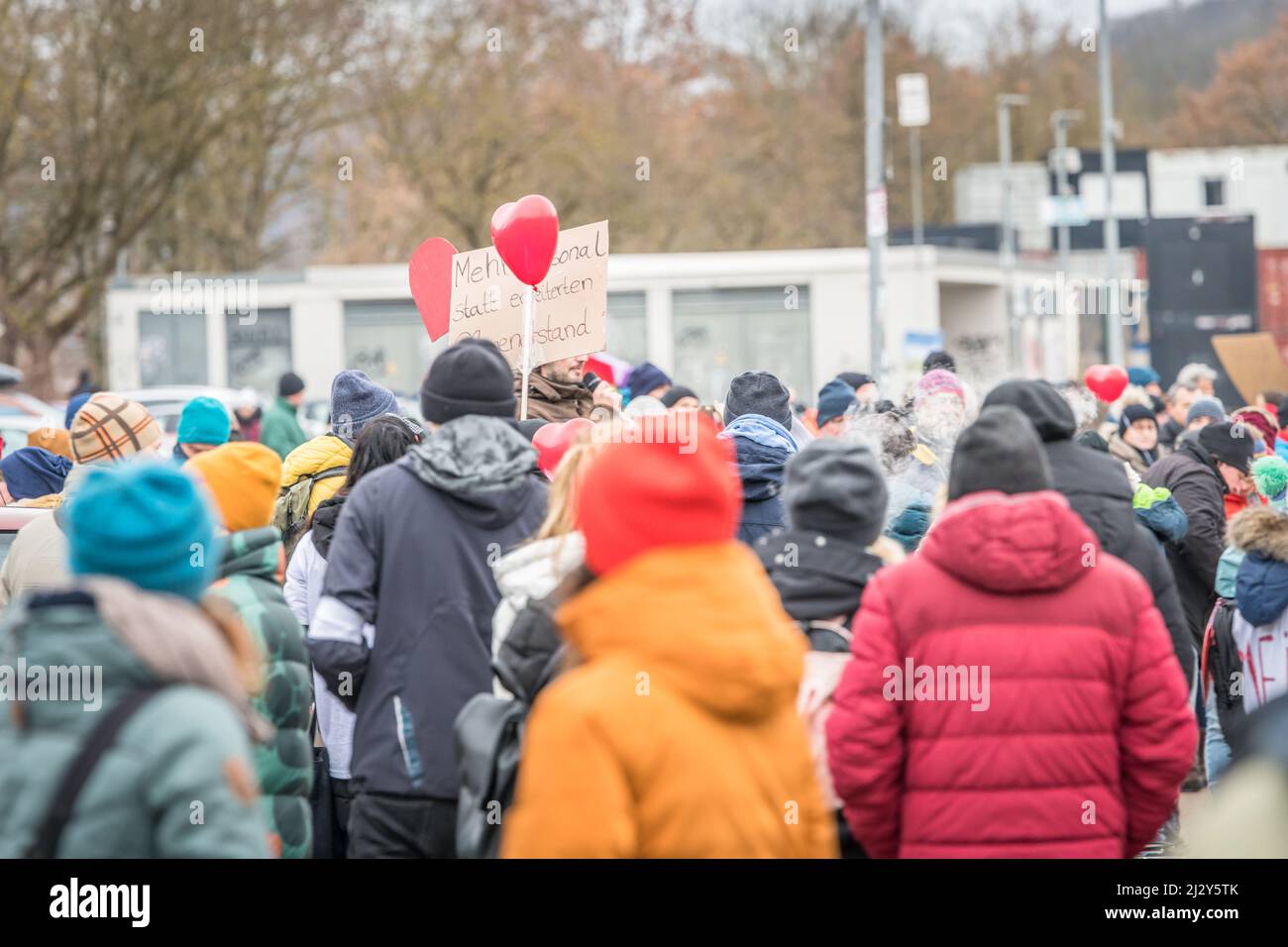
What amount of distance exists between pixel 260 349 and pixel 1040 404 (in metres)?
25.7

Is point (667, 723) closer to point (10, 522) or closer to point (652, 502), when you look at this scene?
point (652, 502)

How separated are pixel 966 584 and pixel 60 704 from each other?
1.88 m

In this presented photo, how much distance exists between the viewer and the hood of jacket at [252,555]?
14.5ft

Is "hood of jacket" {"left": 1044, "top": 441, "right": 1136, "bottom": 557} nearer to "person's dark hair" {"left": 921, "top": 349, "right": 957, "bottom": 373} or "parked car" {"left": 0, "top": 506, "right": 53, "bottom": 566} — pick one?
"parked car" {"left": 0, "top": 506, "right": 53, "bottom": 566}

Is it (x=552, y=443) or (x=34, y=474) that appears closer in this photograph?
(x=552, y=443)

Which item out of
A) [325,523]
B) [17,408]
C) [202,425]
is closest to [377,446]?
[325,523]

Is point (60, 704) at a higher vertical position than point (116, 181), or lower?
lower

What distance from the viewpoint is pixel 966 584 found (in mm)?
3857

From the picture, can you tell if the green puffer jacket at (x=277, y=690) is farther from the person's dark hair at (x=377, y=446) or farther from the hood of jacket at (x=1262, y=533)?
the hood of jacket at (x=1262, y=533)

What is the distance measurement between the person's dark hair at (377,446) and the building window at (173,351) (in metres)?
23.8

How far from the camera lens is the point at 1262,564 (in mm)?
6707
